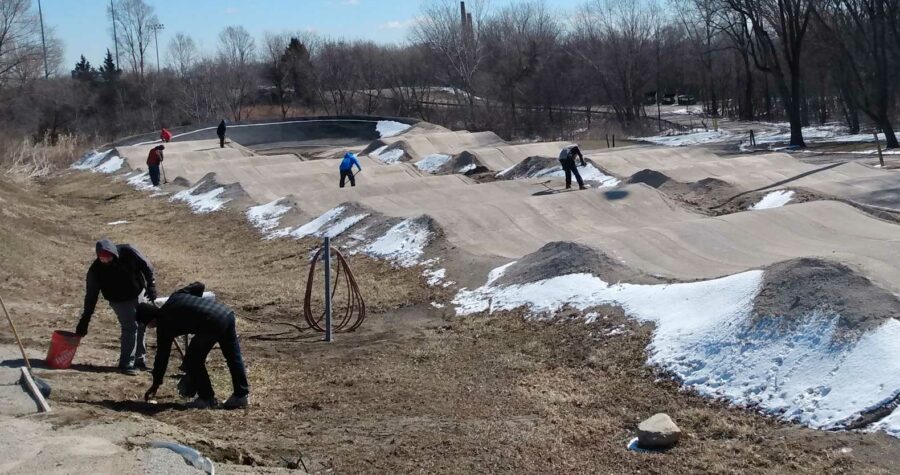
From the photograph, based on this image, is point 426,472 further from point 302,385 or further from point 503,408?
point 302,385

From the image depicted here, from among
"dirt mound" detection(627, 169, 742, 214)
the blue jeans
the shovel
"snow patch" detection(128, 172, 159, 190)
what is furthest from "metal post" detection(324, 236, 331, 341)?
"snow patch" detection(128, 172, 159, 190)

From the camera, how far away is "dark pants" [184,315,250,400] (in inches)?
319

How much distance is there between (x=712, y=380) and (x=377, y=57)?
281 ft

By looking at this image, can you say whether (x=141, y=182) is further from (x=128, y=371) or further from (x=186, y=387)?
(x=186, y=387)

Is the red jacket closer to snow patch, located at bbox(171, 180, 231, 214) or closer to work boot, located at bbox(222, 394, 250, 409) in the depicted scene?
snow patch, located at bbox(171, 180, 231, 214)

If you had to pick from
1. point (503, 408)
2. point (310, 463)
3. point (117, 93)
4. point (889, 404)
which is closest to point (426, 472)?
point (310, 463)

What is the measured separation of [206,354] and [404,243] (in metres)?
9.31

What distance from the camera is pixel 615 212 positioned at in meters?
19.6

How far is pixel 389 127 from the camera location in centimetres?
5738

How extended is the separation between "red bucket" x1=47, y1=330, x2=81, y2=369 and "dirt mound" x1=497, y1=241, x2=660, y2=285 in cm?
650

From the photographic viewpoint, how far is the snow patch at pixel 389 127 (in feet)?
182

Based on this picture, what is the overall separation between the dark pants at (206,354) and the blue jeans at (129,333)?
3.76 feet

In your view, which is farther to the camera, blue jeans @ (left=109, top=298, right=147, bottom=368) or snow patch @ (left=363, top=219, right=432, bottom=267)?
snow patch @ (left=363, top=219, right=432, bottom=267)

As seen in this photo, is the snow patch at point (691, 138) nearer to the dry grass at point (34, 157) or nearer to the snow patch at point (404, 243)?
the snow patch at point (404, 243)
